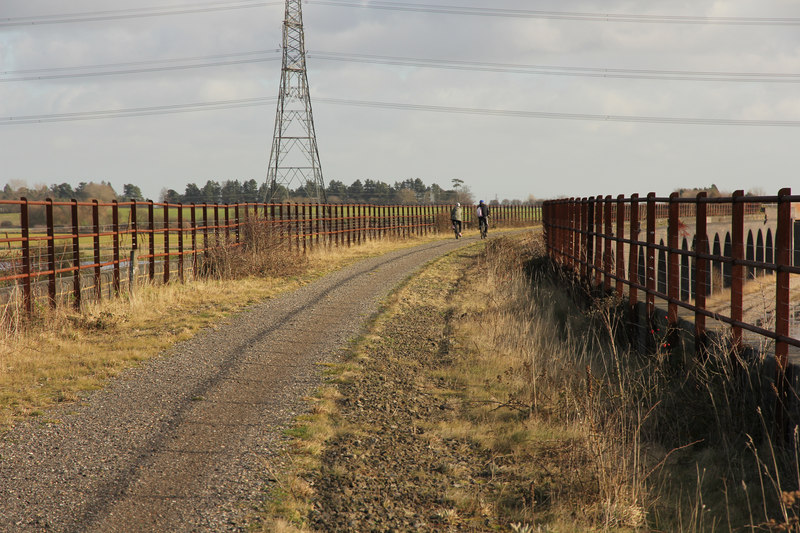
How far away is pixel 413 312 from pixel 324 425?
613 cm

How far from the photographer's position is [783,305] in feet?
17.1

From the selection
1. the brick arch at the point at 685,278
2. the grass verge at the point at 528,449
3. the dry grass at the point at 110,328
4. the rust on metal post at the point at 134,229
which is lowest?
the grass verge at the point at 528,449

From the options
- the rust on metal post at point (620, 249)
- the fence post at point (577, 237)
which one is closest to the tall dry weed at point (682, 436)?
the rust on metal post at point (620, 249)

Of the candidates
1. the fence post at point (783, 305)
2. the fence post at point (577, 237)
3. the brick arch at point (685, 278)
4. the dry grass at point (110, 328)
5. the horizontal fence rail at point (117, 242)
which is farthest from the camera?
the fence post at point (577, 237)

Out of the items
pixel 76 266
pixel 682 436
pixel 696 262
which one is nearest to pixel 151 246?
pixel 76 266

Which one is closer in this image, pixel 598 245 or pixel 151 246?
pixel 598 245

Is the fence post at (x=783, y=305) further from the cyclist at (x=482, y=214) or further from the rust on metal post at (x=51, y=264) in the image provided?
the cyclist at (x=482, y=214)

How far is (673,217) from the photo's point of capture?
7.49 metres

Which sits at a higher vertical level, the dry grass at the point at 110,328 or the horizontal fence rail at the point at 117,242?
the horizontal fence rail at the point at 117,242

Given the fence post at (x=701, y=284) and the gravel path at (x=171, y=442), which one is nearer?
the gravel path at (x=171, y=442)

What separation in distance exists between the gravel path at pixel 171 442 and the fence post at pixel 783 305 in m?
3.87

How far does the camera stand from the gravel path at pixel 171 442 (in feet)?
13.9

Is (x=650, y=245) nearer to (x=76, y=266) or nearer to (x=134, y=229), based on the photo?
(x=76, y=266)

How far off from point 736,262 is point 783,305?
55cm
